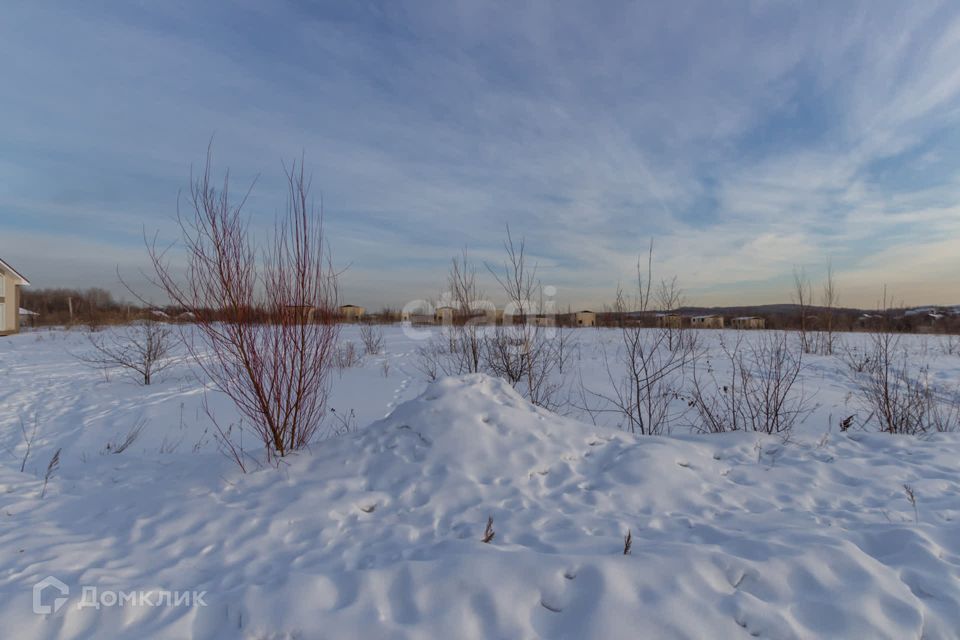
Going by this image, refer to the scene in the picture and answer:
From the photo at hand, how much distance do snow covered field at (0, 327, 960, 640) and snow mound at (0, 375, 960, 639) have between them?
12 millimetres

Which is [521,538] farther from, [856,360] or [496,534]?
[856,360]

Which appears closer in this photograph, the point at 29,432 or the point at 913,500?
the point at 913,500

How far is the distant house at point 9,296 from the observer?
1930 centimetres

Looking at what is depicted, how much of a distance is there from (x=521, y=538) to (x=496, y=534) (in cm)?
15

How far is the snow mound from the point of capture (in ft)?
5.68

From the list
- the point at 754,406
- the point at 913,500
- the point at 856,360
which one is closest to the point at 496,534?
the point at 913,500

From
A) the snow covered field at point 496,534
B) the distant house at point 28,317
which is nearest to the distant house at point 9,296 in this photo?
the distant house at point 28,317

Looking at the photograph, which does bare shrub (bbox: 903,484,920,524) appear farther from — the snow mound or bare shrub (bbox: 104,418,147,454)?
bare shrub (bbox: 104,418,147,454)

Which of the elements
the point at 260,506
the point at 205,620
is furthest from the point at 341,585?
the point at 260,506

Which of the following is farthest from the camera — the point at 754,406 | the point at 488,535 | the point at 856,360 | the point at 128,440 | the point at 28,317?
the point at 28,317

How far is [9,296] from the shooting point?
1986 cm

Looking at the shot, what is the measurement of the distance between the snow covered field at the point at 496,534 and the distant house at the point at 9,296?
21838 mm

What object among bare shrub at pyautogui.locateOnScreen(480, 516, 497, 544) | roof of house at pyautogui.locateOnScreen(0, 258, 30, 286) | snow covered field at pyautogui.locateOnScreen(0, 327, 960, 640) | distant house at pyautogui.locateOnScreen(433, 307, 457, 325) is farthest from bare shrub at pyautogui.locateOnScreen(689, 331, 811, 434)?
roof of house at pyautogui.locateOnScreen(0, 258, 30, 286)

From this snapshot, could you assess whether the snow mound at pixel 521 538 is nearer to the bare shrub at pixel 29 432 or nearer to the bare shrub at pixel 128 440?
the bare shrub at pixel 128 440
